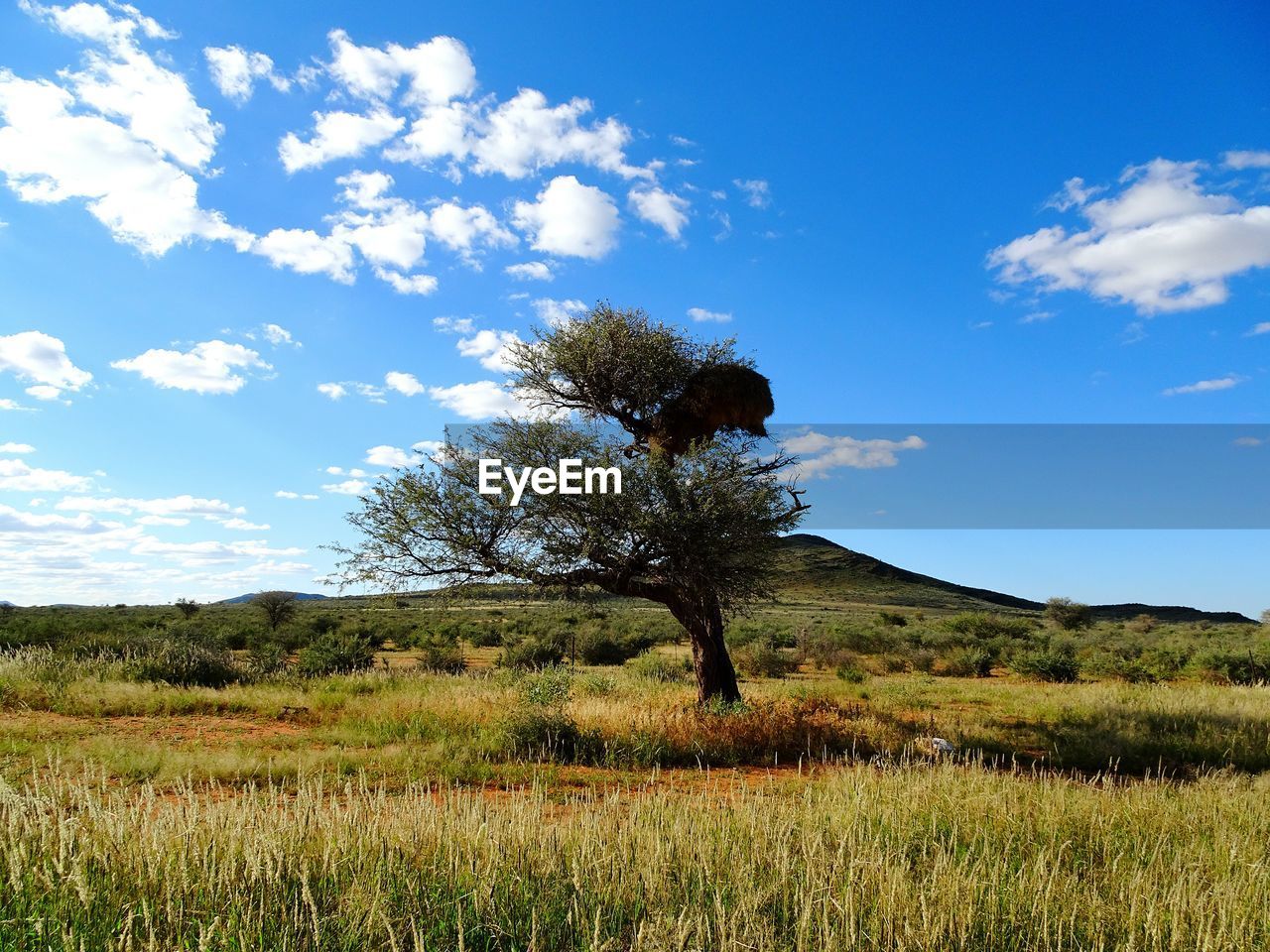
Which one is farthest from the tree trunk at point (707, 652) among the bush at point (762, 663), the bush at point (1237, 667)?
the bush at point (1237, 667)

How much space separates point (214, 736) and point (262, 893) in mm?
10777

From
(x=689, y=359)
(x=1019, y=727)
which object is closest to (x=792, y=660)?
(x=1019, y=727)

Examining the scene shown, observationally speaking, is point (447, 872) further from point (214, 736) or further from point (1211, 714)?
point (1211, 714)

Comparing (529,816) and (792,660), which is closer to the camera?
(529,816)

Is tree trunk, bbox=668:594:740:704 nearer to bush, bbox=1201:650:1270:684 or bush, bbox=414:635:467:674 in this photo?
bush, bbox=414:635:467:674

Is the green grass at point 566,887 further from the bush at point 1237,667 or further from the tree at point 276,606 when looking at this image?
the tree at point 276,606

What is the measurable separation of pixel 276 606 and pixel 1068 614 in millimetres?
66306

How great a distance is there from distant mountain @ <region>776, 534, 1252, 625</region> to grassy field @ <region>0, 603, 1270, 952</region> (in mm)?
91393

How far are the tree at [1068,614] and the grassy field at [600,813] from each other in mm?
47478

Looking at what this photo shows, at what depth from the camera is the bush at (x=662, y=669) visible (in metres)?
23.8

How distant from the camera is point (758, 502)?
14.8 m

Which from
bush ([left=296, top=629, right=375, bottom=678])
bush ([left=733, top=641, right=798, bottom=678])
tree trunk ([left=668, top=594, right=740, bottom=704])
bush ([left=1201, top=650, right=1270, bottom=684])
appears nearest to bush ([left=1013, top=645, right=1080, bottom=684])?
bush ([left=1201, top=650, right=1270, bottom=684])

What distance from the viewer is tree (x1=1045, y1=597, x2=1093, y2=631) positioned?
212 ft

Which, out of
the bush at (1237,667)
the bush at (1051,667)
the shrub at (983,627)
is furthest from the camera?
the shrub at (983,627)
